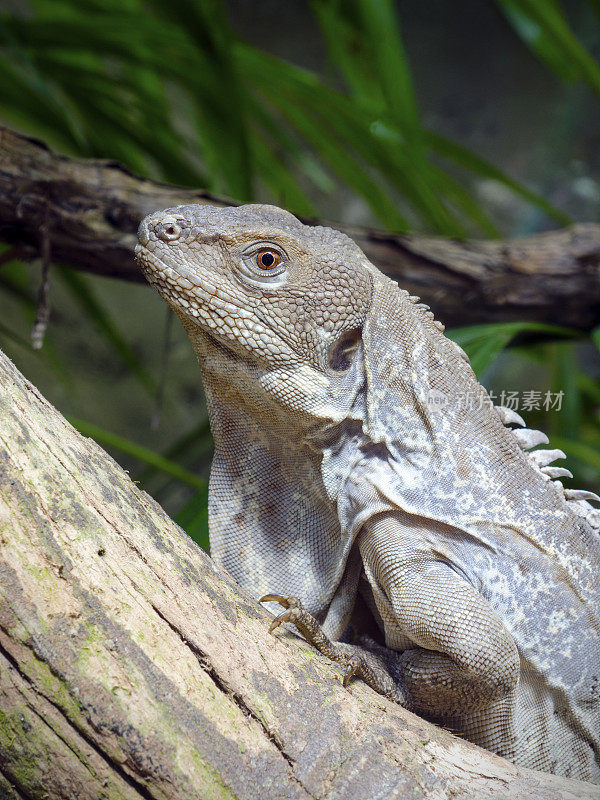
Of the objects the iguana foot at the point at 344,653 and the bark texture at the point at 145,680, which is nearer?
the bark texture at the point at 145,680

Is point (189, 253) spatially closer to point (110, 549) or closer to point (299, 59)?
point (110, 549)

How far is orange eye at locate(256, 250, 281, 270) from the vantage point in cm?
219

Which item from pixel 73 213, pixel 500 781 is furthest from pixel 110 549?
pixel 73 213

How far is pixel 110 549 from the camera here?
1674 mm

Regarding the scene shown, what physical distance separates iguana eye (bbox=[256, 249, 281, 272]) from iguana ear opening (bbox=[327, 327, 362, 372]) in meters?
0.32

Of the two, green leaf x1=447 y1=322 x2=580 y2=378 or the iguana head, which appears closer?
the iguana head

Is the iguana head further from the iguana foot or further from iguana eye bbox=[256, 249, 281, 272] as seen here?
the iguana foot

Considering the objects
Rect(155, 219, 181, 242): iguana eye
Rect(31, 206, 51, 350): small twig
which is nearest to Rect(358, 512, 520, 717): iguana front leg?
Rect(155, 219, 181, 242): iguana eye

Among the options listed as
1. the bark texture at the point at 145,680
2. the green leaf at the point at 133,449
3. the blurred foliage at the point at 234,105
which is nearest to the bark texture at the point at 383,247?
the blurred foliage at the point at 234,105

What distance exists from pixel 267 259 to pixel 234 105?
1787 mm

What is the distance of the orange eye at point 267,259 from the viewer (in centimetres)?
219

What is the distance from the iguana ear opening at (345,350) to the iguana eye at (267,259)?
1.05 ft

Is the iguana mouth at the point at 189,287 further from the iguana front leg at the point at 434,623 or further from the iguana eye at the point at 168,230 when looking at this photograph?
the iguana front leg at the point at 434,623

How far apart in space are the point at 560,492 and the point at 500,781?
1.01 meters
